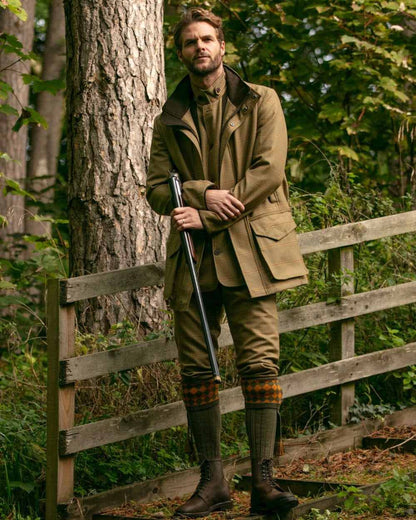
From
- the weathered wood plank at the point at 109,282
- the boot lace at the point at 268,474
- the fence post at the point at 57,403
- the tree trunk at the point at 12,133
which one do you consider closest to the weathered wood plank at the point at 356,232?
the weathered wood plank at the point at 109,282

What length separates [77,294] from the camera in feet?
13.5

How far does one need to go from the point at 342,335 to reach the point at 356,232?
2.05ft

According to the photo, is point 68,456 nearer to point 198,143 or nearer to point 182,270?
point 182,270

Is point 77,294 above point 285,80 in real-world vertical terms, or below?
below

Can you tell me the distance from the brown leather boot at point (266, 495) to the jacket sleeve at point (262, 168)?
3.58 ft

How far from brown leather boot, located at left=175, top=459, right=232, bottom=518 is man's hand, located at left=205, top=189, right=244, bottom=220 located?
115 cm

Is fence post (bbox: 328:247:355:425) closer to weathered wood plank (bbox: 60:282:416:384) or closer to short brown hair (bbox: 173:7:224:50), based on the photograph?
weathered wood plank (bbox: 60:282:416:384)

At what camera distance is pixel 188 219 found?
3988 millimetres

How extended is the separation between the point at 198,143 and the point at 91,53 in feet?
4.62

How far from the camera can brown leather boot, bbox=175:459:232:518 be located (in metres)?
3.91

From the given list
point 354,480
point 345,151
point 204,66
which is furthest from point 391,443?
point 345,151

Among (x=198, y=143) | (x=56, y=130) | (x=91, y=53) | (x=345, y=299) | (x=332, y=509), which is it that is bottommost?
(x=332, y=509)

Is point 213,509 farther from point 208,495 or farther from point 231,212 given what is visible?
point 231,212

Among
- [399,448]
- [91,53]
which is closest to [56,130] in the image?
[91,53]
